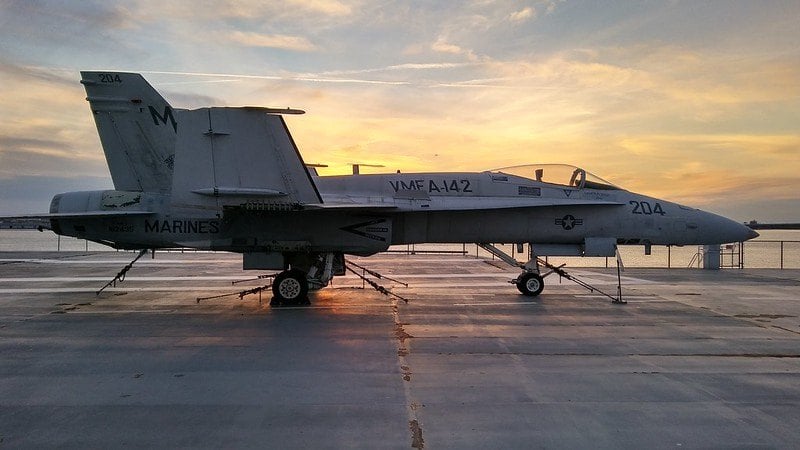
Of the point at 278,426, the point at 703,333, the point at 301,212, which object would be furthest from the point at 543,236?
the point at 278,426

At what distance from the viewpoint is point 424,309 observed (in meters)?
10.3

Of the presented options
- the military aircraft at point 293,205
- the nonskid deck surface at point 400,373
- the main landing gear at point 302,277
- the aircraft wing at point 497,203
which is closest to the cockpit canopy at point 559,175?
the military aircraft at point 293,205

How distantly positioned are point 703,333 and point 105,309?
36.6 ft

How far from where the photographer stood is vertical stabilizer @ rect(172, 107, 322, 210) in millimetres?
9539

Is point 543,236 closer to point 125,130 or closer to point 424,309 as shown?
point 424,309

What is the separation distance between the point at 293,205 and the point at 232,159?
4.73 ft

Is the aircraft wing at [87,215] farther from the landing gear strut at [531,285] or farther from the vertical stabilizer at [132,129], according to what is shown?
the landing gear strut at [531,285]

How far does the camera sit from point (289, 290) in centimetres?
1075

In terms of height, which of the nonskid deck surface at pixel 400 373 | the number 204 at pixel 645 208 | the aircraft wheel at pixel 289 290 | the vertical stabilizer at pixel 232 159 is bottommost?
the nonskid deck surface at pixel 400 373

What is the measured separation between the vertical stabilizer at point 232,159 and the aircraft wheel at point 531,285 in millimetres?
5953

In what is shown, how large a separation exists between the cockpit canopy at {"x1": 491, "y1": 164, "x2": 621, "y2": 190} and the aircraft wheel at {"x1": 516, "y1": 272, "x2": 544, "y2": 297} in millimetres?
2347

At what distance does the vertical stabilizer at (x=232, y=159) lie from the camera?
954cm

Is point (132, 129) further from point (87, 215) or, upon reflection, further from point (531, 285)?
point (531, 285)

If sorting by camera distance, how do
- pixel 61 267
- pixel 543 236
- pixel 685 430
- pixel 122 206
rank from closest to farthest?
1. pixel 685 430
2. pixel 122 206
3. pixel 543 236
4. pixel 61 267
